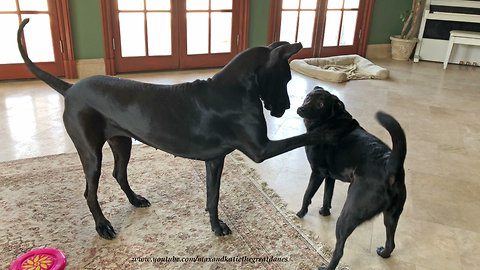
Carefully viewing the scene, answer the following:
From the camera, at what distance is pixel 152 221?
6.77ft

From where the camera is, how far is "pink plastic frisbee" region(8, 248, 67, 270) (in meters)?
1.68

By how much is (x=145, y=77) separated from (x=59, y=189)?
243 cm

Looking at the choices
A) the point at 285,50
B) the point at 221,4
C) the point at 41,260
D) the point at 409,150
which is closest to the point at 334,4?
the point at 221,4

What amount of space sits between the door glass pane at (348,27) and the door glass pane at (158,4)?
8.54 feet

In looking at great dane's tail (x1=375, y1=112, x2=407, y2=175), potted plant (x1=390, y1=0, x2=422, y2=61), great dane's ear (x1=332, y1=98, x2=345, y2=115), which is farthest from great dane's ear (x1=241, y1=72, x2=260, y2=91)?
potted plant (x1=390, y1=0, x2=422, y2=61)

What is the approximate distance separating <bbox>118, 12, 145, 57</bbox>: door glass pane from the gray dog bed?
1.88 meters

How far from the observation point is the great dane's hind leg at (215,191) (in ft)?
6.19

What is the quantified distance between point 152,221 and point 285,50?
3.66 ft

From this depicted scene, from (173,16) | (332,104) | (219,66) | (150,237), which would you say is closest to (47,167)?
(150,237)

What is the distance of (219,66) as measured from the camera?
5.16 meters

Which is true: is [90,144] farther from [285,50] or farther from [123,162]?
[285,50]

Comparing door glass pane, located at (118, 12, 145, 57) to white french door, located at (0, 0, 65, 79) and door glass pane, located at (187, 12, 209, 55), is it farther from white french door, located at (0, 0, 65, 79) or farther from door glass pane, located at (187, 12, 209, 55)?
white french door, located at (0, 0, 65, 79)

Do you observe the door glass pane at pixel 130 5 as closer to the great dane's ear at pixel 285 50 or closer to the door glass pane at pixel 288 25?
the door glass pane at pixel 288 25

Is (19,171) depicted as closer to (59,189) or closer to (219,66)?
(59,189)
